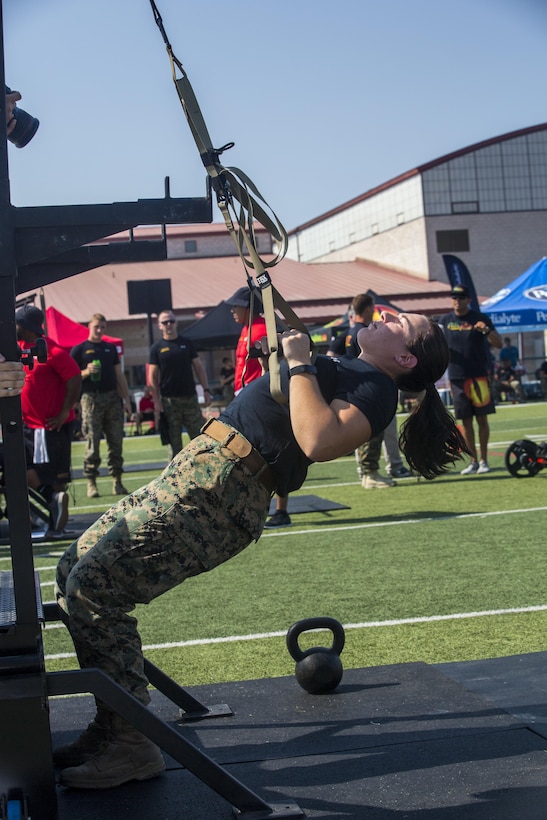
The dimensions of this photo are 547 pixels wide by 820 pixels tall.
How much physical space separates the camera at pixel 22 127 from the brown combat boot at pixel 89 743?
177 cm

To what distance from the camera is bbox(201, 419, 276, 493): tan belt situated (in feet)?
9.79

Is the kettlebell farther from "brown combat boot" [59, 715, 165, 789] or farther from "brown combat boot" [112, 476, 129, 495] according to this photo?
"brown combat boot" [112, 476, 129, 495]

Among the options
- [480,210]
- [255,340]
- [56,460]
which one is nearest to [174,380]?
[56,460]

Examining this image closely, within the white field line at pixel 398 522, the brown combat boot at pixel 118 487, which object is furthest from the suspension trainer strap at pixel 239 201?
the brown combat boot at pixel 118 487

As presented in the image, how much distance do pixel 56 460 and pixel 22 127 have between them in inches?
224

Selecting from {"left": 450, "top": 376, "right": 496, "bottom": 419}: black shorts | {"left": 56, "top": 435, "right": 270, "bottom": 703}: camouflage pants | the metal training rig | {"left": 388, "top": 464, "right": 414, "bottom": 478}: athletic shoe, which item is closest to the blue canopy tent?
{"left": 388, "top": 464, "right": 414, "bottom": 478}: athletic shoe

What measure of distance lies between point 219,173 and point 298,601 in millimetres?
3197

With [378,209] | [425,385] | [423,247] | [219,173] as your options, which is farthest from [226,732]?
[378,209]

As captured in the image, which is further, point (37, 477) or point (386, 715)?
point (37, 477)

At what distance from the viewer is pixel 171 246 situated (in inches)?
2130

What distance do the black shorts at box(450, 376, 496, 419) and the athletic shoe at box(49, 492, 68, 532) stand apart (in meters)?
4.42

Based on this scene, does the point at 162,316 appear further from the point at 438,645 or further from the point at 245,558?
the point at 438,645

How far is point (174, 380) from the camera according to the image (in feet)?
36.5

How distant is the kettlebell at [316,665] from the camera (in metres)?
3.75
